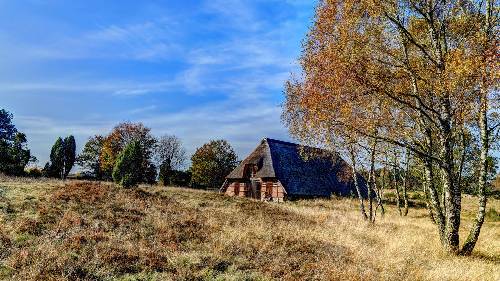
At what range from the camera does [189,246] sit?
15.3m

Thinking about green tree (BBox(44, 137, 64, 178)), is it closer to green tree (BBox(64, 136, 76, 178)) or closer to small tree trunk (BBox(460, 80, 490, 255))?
green tree (BBox(64, 136, 76, 178))

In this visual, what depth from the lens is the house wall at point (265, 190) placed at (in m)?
51.1

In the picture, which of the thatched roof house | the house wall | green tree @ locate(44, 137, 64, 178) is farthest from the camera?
the thatched roof house

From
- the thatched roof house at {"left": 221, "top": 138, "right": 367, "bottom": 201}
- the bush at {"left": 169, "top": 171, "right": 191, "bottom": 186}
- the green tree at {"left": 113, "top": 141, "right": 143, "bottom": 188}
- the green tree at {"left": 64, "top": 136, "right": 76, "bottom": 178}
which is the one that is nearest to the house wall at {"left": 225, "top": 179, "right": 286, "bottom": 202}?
the thatched roof house at {"left": 221, "top": 138, "right": 367, "bottom": 201}

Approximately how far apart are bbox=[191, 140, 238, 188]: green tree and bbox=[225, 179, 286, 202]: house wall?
18.0 metres

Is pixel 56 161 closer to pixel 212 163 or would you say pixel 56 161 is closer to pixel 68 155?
pixel 68 155

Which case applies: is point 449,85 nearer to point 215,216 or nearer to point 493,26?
point 493,26

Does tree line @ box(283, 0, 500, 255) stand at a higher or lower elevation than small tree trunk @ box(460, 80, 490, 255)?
higher

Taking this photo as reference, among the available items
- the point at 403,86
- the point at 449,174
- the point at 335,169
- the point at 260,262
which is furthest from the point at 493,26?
the point at 335,169

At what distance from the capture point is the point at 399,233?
922 inches

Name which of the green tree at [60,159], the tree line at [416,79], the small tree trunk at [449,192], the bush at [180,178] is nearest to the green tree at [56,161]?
the green tree at [60,159]

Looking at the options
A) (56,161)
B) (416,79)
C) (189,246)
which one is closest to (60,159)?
(56,161)

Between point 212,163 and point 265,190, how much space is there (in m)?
25.4

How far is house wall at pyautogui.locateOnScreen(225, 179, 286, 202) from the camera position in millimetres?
51053
